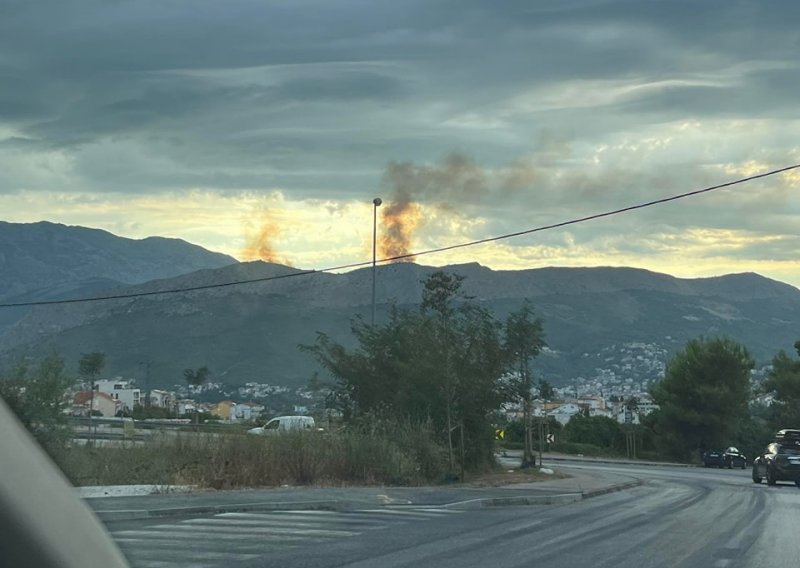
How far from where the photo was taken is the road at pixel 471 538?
12.8 meters

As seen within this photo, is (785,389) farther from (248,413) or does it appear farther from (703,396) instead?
(248,413)

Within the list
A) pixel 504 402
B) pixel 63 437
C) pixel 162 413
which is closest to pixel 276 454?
pixel 63 437

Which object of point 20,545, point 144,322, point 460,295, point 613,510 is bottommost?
point 613,510

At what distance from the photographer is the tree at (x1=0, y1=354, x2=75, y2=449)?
→ 19547 millimetres

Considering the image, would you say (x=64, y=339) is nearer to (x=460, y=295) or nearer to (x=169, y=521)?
(x=460, y=295)

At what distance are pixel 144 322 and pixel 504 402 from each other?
92448mm

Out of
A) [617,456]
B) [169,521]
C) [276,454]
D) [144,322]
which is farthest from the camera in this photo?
[144,322]

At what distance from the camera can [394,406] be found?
3056 centimetres

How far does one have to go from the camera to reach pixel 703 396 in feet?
220

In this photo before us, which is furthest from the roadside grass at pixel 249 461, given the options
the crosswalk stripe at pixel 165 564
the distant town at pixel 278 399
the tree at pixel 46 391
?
the crosswalk stripe at pixel 165 564

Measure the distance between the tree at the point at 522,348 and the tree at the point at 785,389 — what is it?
48878mm

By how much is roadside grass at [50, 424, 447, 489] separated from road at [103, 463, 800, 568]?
4329 mm

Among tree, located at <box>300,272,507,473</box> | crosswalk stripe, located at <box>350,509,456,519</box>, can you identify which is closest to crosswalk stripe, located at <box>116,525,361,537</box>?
crosswalk stripe, located at <box>350,509,456,519</box>

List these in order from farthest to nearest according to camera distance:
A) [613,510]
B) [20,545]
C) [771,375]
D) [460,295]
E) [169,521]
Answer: [771,375] → [460,295] → [613,510] → [169,521] → [20,545]
